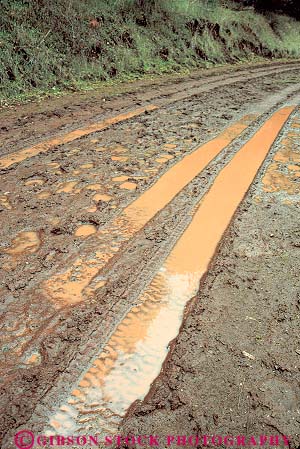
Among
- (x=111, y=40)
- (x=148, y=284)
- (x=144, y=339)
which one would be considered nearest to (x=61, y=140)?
(x=148, y=284)

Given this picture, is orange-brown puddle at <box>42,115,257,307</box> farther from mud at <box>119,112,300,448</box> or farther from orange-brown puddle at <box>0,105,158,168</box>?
orange-brown puddle at <box>0,105,158,168</box>

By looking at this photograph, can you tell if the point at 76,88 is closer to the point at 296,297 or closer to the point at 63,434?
the point at 296,297

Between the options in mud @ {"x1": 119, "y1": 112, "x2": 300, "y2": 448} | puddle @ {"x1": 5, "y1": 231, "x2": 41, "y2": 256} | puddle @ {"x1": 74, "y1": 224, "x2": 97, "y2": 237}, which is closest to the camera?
mud @ {"x1": 119, "y1": 112, "x2": 300, "y2": 448}

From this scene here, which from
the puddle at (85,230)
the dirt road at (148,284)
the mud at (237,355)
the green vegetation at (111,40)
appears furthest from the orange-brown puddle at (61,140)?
the mud at (237,355)

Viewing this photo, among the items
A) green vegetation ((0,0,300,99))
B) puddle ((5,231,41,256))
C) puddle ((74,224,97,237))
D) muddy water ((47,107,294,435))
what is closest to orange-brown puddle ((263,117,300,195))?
muddy water ((47,107,294,435))

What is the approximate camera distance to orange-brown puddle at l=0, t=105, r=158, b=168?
3.96 meters

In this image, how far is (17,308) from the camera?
2033 millimetres

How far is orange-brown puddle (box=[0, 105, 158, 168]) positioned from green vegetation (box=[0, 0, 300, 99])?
230 cm

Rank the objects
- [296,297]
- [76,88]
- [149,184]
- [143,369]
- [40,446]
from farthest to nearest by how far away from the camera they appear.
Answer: [76,88]
[149,184]
[296,297]
[143,369]
[40,446]

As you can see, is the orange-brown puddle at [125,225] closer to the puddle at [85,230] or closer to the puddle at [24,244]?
the puddle at [85,230]

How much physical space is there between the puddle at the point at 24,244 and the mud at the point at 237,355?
3.98 ft

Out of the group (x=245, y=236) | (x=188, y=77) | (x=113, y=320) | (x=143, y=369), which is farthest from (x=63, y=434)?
(x=188, y=77)

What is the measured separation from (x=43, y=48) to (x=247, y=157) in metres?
5.71

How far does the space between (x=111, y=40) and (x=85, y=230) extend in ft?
25.9
